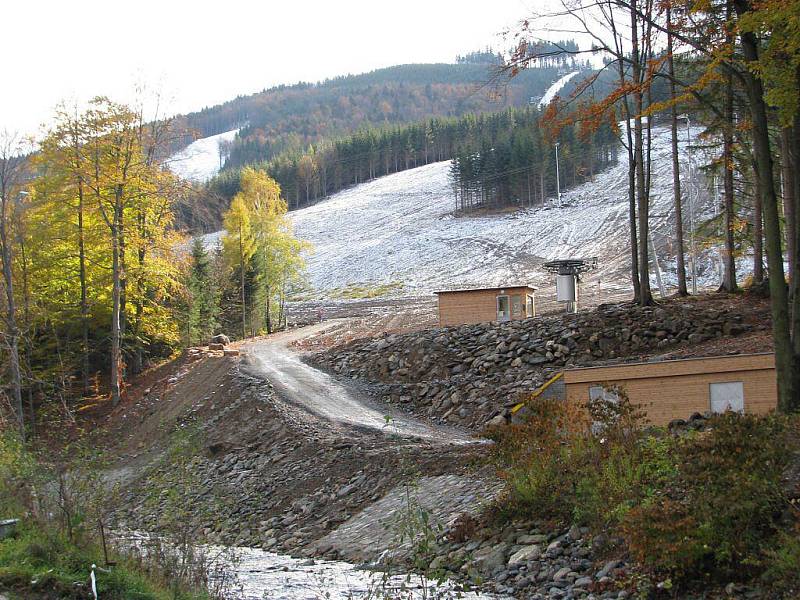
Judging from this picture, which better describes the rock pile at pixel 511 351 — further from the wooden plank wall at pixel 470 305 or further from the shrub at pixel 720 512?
the shrub at pixel 720 512

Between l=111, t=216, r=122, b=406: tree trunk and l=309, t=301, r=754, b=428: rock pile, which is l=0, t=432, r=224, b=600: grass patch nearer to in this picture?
l=309, t=301, r=754, b=428: rock pile

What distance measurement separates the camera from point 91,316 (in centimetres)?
3045

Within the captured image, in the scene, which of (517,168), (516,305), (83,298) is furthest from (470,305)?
(517,168)

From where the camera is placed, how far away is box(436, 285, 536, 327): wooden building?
31609 millimetres

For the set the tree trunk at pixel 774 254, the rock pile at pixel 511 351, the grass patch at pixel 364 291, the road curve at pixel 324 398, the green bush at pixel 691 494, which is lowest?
the grass patch at pixel 364 291

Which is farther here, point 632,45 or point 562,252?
point 562,252

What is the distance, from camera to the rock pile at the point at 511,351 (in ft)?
72.8

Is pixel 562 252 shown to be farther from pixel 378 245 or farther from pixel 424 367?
pixel 424 367

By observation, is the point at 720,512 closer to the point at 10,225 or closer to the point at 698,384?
the point at 698,384

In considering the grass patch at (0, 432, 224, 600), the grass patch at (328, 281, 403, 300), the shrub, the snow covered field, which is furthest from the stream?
the grass patch at (328, 281, 403, 300)

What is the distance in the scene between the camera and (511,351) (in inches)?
953

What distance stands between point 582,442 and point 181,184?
68.7ft

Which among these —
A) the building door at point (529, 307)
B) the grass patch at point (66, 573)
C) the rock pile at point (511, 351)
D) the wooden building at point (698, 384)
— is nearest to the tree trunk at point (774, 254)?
the wooden building at point (698, 384)

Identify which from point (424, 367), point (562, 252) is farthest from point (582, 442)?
point (562, 252)
